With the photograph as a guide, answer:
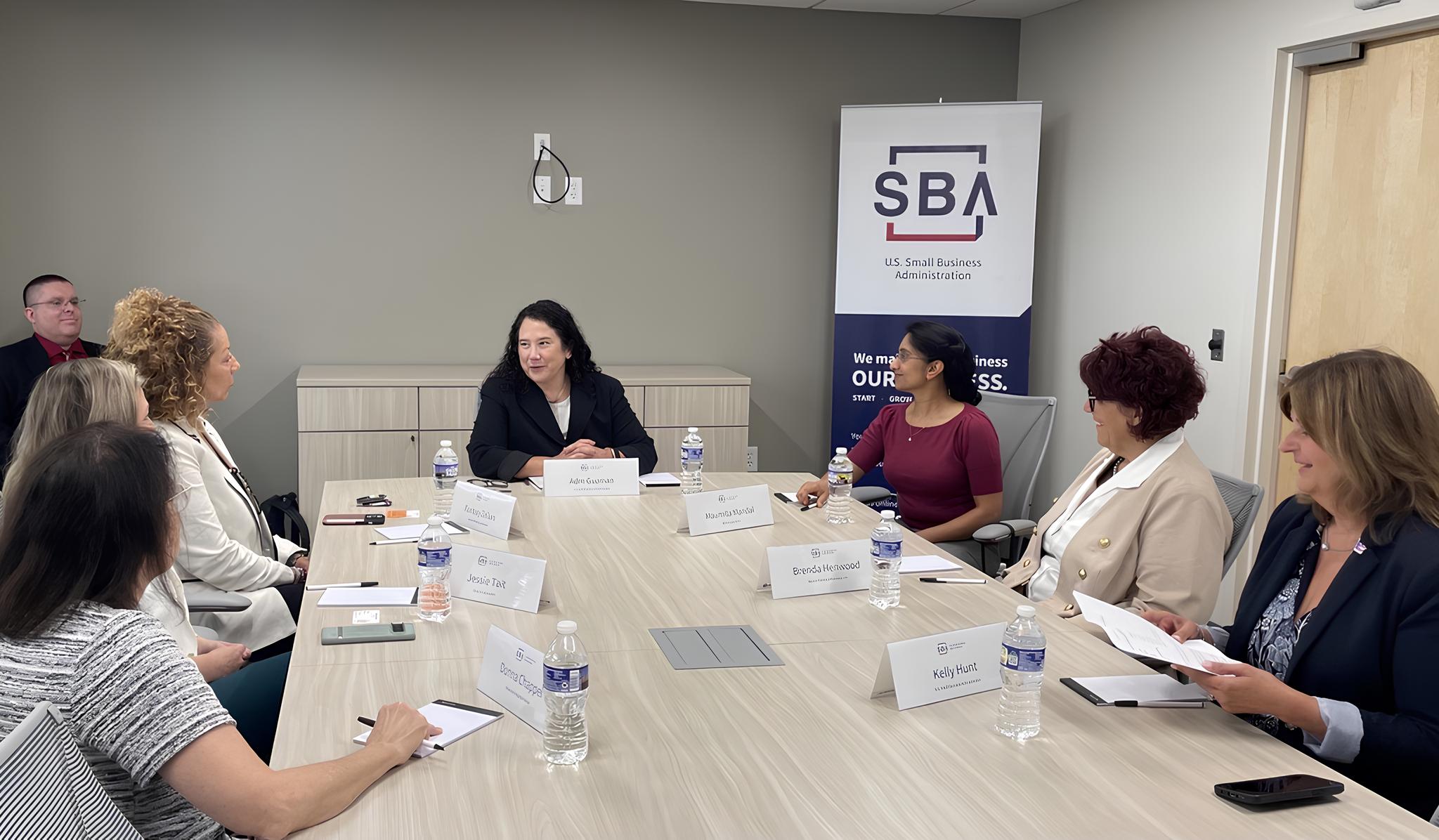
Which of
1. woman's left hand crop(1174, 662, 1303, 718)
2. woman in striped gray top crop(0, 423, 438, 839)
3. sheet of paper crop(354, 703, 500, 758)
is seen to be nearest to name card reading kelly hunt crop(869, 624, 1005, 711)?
woman's left hand crop(1174, 662, 1303, 718)

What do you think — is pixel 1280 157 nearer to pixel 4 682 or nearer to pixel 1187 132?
pixel 1187 132

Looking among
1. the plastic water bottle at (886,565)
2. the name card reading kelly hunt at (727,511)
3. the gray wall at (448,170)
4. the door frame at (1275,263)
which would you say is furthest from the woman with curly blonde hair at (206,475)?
the door frame at (1275,263)

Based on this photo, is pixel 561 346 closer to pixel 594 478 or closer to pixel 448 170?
→ pixel 594 478

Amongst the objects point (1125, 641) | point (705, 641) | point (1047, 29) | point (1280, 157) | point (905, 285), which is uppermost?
point (1047, 29)

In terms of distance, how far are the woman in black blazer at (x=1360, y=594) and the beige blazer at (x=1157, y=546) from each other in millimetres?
346

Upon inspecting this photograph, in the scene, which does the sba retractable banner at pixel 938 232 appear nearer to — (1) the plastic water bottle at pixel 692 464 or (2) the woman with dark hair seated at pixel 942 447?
(2) the woman with dark hair seated at pixel 942 447

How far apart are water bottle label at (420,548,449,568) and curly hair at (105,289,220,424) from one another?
3.69 feet

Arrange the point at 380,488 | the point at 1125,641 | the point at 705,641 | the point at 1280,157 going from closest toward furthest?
the point at 1125,641 → the point at 705,641 → the point at 380,488 → the point at 1280,157

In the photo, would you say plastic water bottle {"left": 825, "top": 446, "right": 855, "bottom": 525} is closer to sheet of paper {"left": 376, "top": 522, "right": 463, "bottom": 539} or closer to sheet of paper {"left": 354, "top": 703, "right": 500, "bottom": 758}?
sheet of paper {"left": 376, "top": 522, "right": 463, "bottom": 539}

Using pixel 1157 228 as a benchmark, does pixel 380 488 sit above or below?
below

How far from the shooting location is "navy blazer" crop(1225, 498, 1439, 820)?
1.90 meters

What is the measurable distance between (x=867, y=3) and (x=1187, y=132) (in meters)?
1.89

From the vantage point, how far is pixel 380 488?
396 cm

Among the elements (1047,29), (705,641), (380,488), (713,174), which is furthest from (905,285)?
(705,641)
